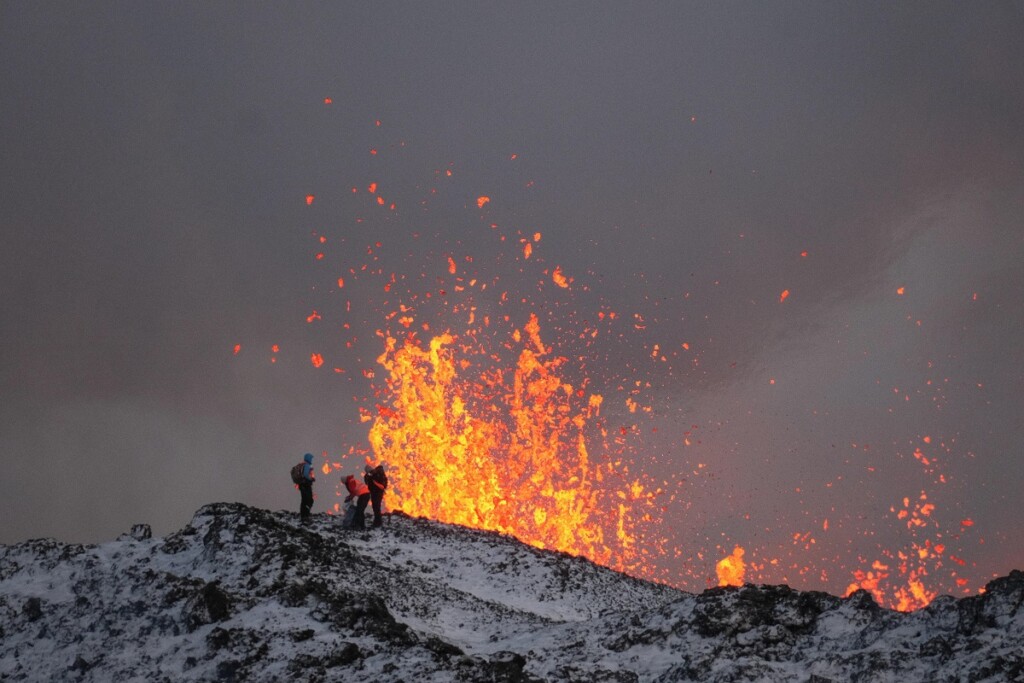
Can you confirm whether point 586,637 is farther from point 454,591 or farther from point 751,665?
point 454,591

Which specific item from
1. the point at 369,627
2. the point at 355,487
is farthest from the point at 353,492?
the point at 369,627

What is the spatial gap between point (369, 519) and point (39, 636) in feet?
47.9

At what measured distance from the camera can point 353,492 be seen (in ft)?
101

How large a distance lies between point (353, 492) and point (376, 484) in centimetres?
111

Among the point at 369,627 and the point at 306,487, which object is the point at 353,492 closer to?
the point at 306,487

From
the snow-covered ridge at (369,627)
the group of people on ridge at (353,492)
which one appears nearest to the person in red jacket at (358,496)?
the group of people on ridge at (353,492)

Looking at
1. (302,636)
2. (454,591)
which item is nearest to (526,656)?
(302,636)

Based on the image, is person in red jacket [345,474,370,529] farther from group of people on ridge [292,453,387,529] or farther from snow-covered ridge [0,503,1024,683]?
snow-covered ridge [0,503,1024,683]

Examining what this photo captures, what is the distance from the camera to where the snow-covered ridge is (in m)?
15.1

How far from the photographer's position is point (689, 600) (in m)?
18.5

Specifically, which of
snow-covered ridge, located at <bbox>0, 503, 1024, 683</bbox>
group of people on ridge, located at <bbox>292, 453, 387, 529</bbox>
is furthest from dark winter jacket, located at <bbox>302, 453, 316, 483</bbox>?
snow-covered ridge, located at <bbox>0, 503, 1024, 683</bbox>

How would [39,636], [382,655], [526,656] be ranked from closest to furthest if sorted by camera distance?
[382,655] < [526,656] < [39,636]

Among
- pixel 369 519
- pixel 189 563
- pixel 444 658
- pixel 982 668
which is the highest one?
pixel 369 519

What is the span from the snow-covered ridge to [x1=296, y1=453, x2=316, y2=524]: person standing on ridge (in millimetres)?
4492
